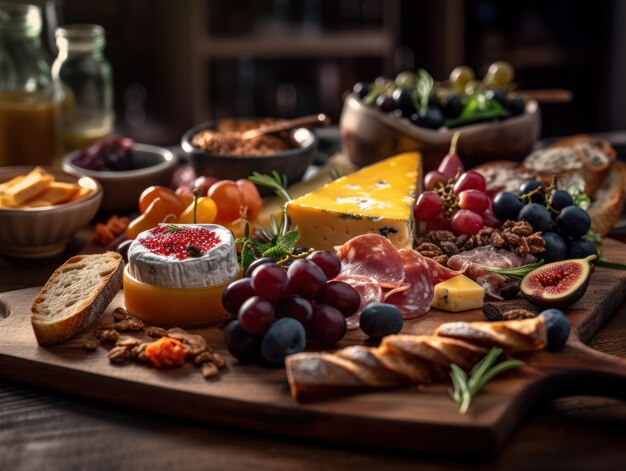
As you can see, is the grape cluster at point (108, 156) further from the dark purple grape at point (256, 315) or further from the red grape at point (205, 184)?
the dark purple grape at point (256, 315)

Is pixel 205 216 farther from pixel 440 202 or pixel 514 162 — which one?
pixel 514 162

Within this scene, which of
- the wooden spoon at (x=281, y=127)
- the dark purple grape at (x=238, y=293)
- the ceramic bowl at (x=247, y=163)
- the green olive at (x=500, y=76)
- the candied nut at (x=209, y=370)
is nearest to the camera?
the candied nut at (x=209, y=370)

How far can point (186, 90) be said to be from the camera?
4.17 m

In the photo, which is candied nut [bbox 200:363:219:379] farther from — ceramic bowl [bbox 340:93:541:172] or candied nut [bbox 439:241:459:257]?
ceramic bowl [bbox 340:93:541:172]

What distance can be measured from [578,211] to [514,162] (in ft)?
1.93

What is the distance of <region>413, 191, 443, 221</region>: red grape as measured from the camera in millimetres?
1987

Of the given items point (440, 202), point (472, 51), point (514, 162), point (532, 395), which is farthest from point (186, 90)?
point (532, 395)

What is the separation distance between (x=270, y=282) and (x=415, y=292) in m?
0.35

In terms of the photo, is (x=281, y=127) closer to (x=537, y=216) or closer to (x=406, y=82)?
(x=406, y=82)

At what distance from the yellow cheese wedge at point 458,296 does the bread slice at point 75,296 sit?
2.16 feet

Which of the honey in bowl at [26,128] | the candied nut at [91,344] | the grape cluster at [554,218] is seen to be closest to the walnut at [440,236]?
the grape cluster at [554,218]

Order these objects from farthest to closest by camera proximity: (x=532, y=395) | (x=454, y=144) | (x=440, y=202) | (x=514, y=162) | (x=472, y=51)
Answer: (x=472, y=51) → (x=514, y=162) → (x=454, y=144) → (x=440, y=202) → (x=532, y=395)

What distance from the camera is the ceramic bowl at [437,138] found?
8.05 ft

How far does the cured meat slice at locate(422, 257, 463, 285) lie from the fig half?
0.46 ft
